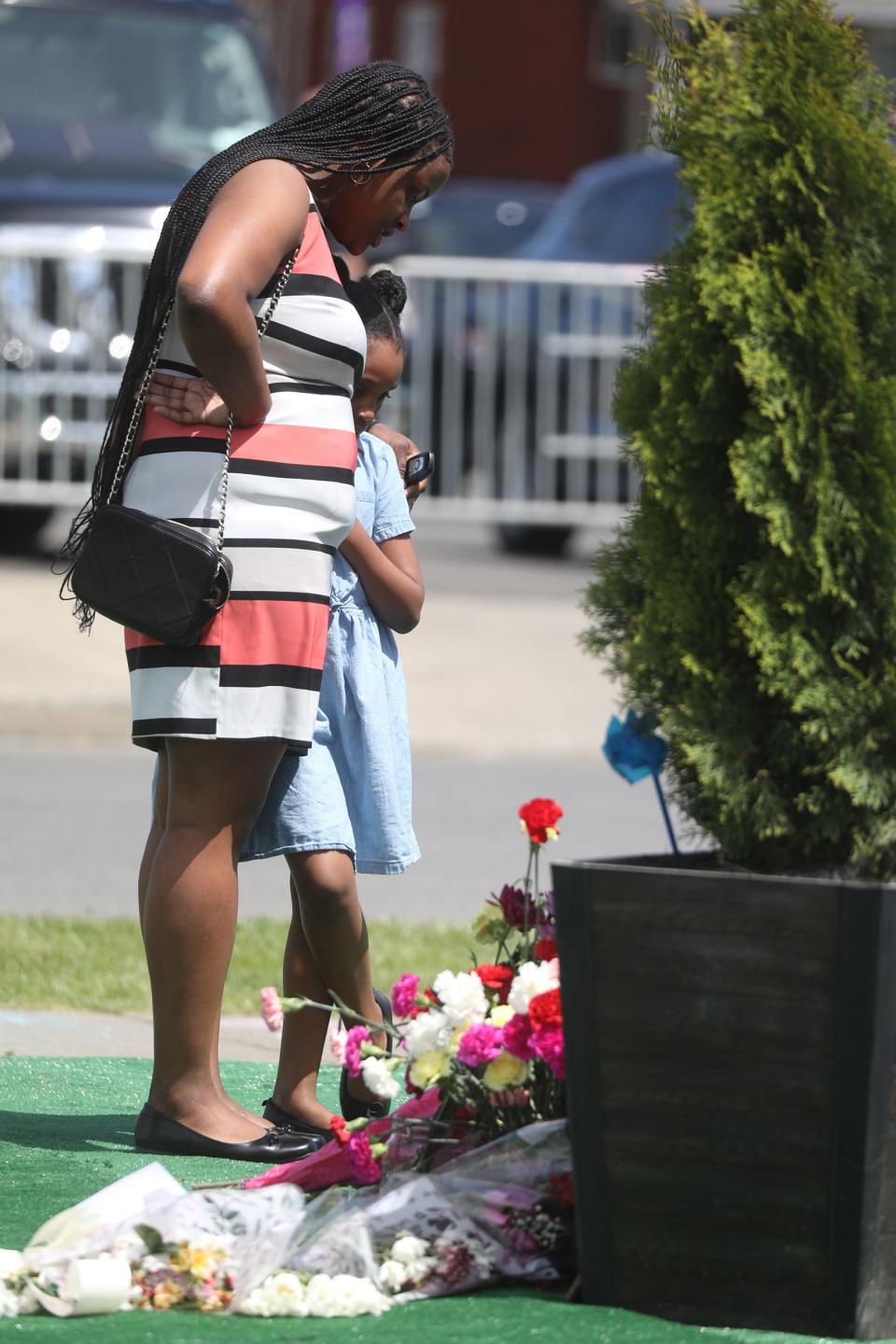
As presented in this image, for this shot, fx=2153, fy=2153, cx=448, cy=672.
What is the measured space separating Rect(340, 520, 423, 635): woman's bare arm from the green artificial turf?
974 millimetres

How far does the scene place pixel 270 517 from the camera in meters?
3.32

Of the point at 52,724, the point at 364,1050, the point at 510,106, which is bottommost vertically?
the point at 52,724

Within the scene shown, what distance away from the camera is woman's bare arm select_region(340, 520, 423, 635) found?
3.71 metres

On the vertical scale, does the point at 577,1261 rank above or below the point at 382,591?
below

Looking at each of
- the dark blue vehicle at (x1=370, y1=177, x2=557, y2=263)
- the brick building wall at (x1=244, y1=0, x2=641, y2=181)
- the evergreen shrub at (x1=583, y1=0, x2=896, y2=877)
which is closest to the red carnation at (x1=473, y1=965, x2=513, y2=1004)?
the evergreen shrub at (x1=583, y1=0, x2=896, y2=877)

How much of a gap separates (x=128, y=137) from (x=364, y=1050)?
9.27 m

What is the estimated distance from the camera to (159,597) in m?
3.26

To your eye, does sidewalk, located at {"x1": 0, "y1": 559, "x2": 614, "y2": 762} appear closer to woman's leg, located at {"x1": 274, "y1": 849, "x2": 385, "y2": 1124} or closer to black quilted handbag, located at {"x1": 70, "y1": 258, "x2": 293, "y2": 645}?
woman's leg, located at {"x1": 274, "y1": 849, "x2": 385, "y2": 1124}

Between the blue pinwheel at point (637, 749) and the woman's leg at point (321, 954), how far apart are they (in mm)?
850

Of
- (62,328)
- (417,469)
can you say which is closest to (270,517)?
(417,469)

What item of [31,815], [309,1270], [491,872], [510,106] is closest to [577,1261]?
[309,1270]

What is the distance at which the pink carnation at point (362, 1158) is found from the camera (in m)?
2.97

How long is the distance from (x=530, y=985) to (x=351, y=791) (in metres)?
0.91

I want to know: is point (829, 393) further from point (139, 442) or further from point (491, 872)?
point (491, 872)
